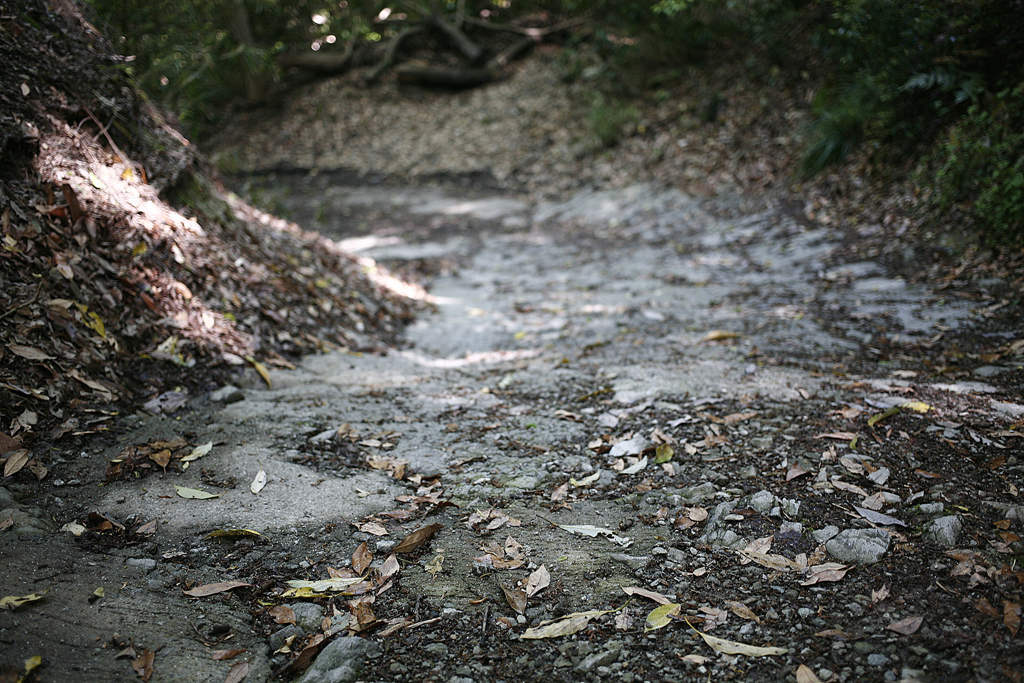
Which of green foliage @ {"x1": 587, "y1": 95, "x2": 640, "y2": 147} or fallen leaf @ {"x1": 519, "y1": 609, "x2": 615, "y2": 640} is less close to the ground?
green foliage @ {"x1": 587, "y1": 95, "x2": 640, "y2": 147}

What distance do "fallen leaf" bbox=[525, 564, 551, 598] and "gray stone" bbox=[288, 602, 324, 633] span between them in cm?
61

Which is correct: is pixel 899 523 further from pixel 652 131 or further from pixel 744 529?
pixel 652 131

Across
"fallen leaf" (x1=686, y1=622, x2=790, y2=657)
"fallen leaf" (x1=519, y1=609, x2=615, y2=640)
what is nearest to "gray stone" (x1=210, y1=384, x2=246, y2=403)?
"fallen leaf" (x1=519, y1=609, x2=615, y2=640)

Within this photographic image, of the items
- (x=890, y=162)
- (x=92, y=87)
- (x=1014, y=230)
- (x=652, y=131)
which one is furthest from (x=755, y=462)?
(x=652, y=131)

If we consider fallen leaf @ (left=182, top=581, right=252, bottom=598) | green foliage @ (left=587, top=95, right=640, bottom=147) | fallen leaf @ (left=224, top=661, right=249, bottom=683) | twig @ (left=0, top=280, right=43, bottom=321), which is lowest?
fallen leaf @ (left=224, top=661, right=249, bottom=683)

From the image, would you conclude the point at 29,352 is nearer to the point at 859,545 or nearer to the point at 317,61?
the point at 859,545

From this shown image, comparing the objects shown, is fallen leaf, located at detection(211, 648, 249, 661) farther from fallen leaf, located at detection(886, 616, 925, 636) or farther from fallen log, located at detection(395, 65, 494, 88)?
fallen log, located at detection(395, 65, 494, 88)

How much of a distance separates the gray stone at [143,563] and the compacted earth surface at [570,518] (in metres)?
0.02

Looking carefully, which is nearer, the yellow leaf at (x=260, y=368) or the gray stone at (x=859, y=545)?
the gray stone at (x=859, y=545)

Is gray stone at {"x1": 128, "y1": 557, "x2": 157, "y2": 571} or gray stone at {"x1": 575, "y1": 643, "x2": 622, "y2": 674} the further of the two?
gray stone at {"x1": 128, "y1": 557, "x2": 157, "y2": 571}

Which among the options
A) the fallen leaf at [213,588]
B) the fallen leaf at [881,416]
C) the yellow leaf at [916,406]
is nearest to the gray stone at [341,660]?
the fallen leaf at [213,588]

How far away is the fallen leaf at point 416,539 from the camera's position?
1.85m

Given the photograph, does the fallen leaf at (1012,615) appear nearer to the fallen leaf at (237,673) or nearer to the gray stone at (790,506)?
the gray stone at (790,506)

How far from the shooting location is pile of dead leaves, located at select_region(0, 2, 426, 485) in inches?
93.6
